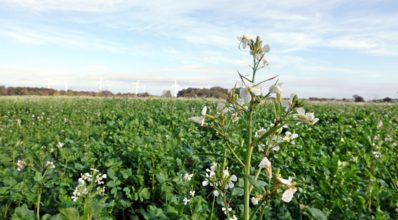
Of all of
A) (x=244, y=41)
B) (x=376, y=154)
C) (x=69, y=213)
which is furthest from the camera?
(x=376, y=154)

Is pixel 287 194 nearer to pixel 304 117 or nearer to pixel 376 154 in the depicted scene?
pixel 304 117

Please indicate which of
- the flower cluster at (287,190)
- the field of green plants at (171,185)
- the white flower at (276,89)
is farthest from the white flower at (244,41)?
the flower cluster at (287,190)

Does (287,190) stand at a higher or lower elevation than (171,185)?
higher

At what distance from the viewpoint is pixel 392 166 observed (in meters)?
4.36

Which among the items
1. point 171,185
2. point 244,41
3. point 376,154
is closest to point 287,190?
point 244,41

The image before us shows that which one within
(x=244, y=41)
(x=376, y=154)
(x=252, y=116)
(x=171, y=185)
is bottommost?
(x=171, y=185)

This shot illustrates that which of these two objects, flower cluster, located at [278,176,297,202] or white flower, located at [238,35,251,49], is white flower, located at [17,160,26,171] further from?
flower cluster, located at [278,176,297,202]

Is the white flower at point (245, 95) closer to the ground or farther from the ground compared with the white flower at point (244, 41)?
closer to the ground

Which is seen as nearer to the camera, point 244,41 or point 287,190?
point 287,190

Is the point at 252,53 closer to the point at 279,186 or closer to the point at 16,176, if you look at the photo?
the point at 279,186

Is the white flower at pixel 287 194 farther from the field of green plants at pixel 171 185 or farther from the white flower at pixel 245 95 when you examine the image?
the field of green plants at pixel 171 185

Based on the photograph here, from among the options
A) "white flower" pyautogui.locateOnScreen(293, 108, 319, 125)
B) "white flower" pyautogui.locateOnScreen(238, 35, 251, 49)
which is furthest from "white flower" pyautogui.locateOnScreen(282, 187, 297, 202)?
"white flower" pyautogui.locateOnScreen(238, 35, 251, 49)

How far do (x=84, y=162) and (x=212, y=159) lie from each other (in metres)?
1.46

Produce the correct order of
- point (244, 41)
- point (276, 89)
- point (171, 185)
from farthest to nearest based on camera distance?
point (171, 185), point (244, 41), point (276, 89)
